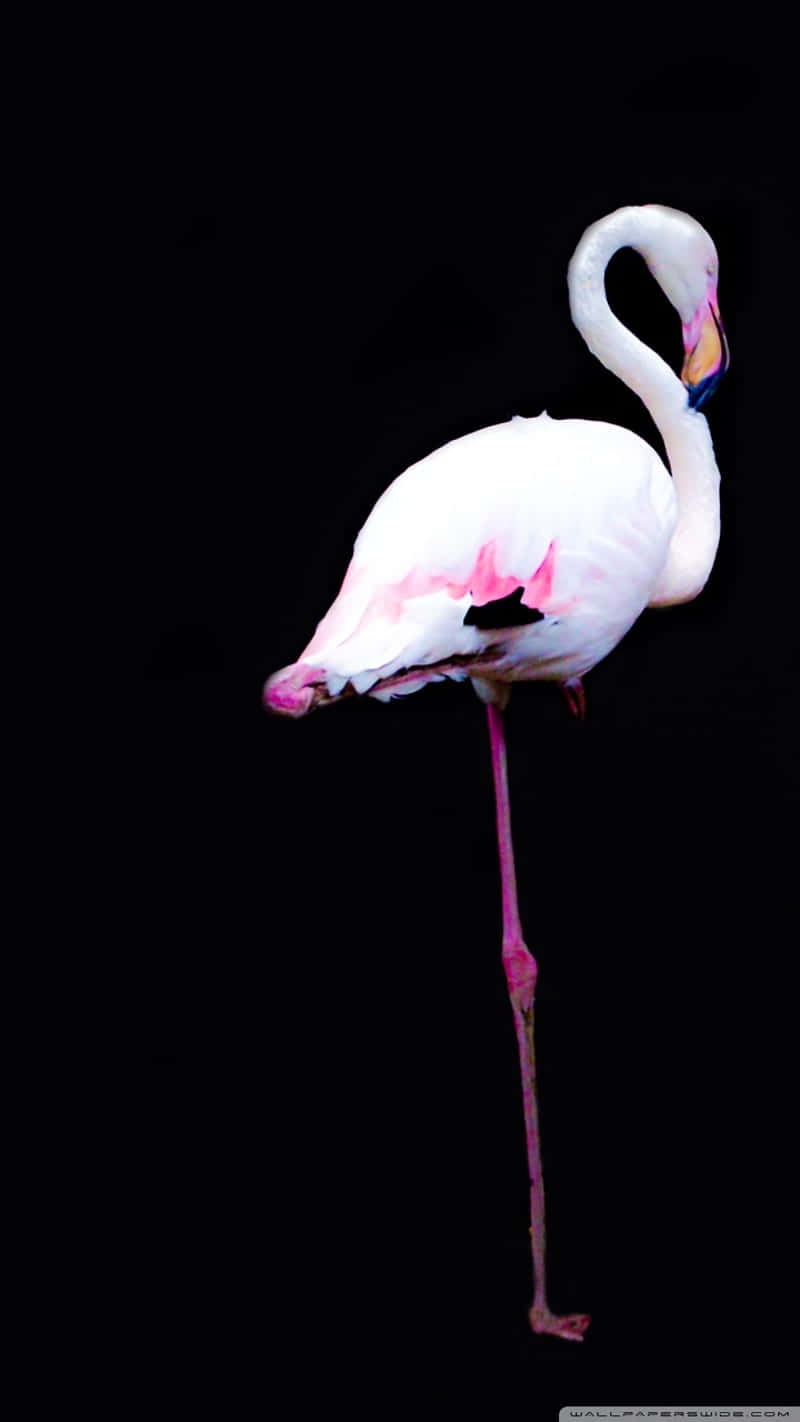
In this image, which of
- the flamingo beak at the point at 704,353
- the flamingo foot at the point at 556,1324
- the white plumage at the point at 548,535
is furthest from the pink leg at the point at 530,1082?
the flamingo beak at the point at 704,353

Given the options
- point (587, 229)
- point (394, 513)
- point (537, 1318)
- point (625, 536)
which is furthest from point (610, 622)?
point (537, 1318)

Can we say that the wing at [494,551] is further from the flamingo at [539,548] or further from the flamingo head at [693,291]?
the flamingo head at [693,291]

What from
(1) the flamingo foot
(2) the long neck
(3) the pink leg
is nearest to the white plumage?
(2) the long neck

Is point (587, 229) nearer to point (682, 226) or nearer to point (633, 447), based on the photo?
point (682, 226)

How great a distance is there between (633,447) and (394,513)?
12.9 inches

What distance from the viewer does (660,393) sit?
108 inches

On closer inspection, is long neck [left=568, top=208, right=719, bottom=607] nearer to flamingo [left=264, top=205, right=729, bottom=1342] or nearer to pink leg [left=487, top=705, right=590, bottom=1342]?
flamingo [left=264, top=205, right=729, bottom=1342]

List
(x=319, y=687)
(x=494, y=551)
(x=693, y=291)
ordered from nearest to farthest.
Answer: (x=319, y=687), (x=494, y=551), (x=693, y=291)

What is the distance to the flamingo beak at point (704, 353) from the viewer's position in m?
2.76

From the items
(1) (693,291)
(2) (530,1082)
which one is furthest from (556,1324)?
(1) (693,291)

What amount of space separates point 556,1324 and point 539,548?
1.09 metres

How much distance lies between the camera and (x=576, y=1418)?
2.64 m

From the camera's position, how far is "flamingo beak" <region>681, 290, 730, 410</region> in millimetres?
2762

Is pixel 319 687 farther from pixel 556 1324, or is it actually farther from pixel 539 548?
pixel 556 1324
